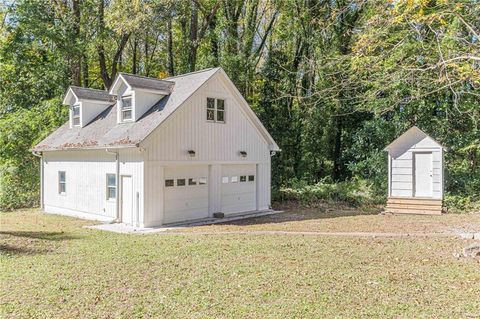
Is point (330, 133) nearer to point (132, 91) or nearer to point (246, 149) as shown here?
point (246, 149)

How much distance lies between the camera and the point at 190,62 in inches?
966

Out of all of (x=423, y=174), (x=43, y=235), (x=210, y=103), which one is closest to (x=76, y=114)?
(x=210, y=103)

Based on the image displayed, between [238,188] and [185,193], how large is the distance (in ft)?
9.43

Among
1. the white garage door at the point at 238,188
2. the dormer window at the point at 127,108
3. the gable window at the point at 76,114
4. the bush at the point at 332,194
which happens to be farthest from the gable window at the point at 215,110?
the gable window at the point at 76,114

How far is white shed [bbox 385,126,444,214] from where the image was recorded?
16.2 meters

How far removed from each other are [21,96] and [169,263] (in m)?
20.1

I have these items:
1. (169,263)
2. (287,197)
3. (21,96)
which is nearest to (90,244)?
(169,263)

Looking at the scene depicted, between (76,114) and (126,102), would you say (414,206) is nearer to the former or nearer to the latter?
(126,102)

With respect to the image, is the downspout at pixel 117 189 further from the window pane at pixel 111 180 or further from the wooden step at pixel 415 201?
the wooden step at pixel 415 201

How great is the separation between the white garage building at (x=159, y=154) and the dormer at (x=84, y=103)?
0.04 m

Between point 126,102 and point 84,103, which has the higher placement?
point 84,103

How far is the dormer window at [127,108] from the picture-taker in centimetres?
1476

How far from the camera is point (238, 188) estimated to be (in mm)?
16453

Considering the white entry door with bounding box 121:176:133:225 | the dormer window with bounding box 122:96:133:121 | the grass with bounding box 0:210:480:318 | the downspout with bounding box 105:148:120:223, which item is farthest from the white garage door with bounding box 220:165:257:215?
the grass with bounding box 0:210:480:318
